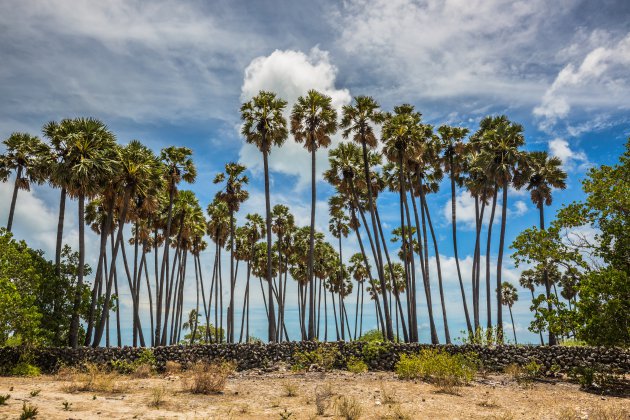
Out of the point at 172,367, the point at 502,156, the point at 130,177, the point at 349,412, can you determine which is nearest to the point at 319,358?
the point at 172,367

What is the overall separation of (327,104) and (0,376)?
1046 inches

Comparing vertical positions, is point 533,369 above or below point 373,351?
below

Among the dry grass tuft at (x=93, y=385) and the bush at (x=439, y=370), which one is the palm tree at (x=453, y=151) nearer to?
the bush at (x=439, y=370)

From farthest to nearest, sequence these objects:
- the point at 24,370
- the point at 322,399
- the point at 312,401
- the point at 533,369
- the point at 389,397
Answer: the point at 24,370
the point at 533,369
the point at 389,397
the point at 312,401
the point at 322,399

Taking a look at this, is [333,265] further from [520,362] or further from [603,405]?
[603,405]

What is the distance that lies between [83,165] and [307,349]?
17546 millimetres

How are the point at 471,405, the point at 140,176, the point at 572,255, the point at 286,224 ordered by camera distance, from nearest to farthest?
the point at 471,405
the point at 572,255
the point at 140,176
the point at 286,224

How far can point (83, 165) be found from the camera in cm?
2553

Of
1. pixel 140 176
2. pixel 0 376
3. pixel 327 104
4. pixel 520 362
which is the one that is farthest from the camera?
pixel 327 104

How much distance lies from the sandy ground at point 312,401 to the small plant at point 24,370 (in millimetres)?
2881

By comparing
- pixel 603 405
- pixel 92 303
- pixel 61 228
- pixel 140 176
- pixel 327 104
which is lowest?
pixel 603 405

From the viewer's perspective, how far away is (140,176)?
29.3m

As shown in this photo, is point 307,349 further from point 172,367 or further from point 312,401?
point 312,401

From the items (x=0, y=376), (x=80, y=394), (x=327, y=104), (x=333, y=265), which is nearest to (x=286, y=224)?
(x=333, y=265)
